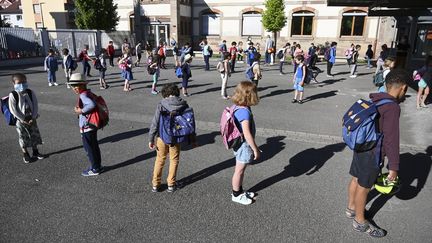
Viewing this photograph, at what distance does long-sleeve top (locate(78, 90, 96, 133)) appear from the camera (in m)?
4.90

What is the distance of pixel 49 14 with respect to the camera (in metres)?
44.8

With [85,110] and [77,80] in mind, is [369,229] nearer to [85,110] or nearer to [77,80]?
[85,110]

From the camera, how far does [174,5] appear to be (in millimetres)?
31406

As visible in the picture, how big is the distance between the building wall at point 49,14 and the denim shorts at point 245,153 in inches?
1814

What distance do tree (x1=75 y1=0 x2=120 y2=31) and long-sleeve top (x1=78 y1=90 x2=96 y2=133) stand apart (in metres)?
27.7

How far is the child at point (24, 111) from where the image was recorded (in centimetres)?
555

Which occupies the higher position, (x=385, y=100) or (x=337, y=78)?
(x=385, y=100)

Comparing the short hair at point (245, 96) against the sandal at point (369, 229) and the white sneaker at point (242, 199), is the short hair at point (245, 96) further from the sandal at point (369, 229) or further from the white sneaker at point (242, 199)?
the sandal at point (369, 229)

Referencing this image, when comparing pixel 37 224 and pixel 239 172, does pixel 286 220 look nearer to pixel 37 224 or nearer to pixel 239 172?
pixel 239 172

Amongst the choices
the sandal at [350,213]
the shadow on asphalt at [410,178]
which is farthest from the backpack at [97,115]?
the shadow on asphalt at [410,178]

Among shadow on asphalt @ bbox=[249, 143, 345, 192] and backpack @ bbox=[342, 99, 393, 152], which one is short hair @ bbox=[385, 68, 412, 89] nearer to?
backpack @ bbox=[342, 99, 393, 152]

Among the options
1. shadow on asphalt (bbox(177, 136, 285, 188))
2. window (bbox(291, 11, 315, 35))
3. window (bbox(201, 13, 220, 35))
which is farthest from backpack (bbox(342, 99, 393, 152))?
window (bbox(201, 13, 220, 35))

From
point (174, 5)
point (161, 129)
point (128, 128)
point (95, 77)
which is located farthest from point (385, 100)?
point (174, 5)

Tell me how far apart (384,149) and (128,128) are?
243 inches
